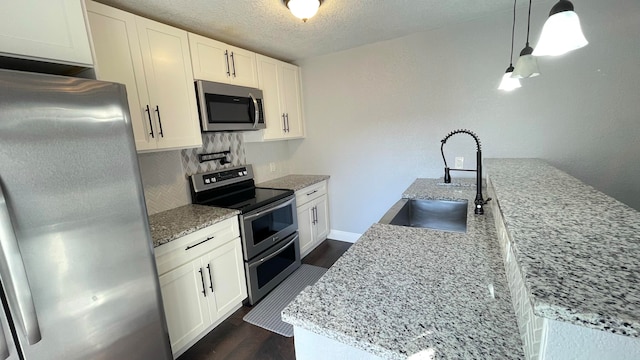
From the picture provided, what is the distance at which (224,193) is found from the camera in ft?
8.35

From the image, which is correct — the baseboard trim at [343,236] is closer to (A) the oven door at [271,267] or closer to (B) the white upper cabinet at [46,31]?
(A) the oven door at [271,267]

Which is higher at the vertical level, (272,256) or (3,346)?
(3,346)

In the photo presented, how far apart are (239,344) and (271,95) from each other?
2299mm

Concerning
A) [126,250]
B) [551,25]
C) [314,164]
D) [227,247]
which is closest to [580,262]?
[551,25]

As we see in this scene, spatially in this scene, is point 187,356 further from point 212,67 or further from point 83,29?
point 212,67

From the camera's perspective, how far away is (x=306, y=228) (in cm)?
296

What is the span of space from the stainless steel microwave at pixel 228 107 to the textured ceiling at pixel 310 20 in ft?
1.50

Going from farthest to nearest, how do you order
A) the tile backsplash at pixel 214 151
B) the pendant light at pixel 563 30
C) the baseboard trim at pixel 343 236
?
the baseboard trim at pixel 343 236, the tile backsplash at pixel 214 151, the pendant light at pixel 563 30

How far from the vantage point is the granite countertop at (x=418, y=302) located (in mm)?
634

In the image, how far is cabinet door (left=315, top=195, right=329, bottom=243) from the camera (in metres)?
3.17

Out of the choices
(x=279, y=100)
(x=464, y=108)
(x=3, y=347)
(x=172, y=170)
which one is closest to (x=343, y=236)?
(x=279, y=100)

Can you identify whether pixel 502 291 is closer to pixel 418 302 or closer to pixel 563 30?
pixel 418 302

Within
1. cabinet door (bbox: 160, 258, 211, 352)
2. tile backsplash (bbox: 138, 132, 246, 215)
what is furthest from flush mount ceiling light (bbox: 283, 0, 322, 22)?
cabinet door (bbox: 160, 258, 211, 352)

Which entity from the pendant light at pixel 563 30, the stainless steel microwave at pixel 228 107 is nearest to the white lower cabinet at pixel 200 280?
the stainless steel microwave at pixel 228 107
